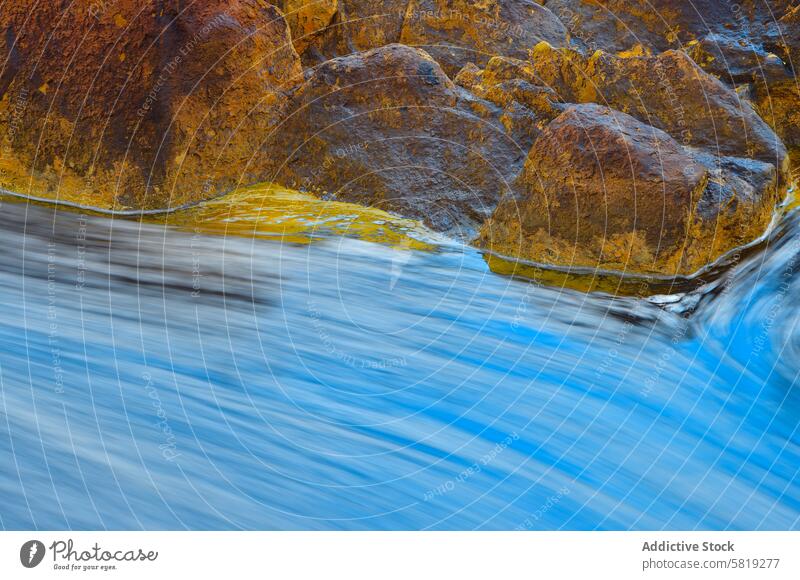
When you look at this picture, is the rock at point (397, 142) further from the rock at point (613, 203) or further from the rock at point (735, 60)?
the rock at point (735, 60)

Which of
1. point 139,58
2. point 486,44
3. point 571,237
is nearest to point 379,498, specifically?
point 571,237

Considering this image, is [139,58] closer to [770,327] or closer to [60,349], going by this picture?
[60,349]

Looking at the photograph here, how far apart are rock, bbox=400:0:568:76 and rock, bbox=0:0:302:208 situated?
305cm

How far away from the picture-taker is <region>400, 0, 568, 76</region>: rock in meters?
9.48

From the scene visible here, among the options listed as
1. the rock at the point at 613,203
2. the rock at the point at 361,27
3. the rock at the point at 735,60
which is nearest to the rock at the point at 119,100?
the rock at the point at 361,27

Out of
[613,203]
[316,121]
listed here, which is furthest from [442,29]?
[613,203]

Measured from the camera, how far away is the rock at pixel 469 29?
9484mm

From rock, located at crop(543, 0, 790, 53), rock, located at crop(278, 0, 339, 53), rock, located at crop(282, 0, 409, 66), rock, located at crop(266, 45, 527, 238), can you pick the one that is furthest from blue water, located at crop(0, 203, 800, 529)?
rock, located at crop(543, 0, 790, 53)

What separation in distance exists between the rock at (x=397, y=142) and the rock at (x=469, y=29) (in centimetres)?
233

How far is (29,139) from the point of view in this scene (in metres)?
6.95

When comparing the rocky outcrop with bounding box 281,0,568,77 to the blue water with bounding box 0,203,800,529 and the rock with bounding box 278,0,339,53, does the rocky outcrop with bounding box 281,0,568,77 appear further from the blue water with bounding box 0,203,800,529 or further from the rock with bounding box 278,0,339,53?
the blue water with bounding box 0,203,800,529
